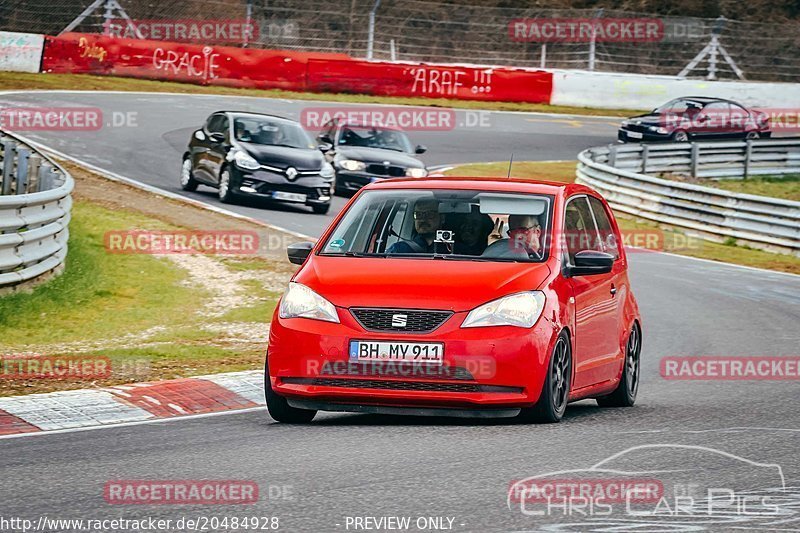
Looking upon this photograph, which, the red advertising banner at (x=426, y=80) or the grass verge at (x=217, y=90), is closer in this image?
the grass verge at (x=217, y=90)

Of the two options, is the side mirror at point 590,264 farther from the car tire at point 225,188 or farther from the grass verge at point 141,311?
the car tire at point 225,188

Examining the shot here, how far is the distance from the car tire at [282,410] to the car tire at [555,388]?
133 cm

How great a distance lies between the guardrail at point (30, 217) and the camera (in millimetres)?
14438

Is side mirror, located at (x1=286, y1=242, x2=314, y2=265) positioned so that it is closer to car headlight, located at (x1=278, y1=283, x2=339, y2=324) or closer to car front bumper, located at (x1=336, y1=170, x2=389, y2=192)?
car headlight, located at (x1=278, y1=283, x2=339, y2=324)

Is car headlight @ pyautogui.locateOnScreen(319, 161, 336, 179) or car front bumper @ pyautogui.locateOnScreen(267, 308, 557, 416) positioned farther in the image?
car headlight @ pyautogui.locateOnScreen(319, 161, 336, 179)

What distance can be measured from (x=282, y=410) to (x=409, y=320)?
1096 mm

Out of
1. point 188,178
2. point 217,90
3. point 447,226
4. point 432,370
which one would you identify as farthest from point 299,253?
point 217,90

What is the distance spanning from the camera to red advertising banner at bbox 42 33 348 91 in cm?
4184

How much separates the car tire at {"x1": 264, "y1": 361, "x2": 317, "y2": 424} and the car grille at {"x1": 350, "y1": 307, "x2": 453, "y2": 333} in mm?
802

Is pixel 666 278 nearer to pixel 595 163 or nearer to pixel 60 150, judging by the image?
pixel 595 163

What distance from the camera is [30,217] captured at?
14.9m

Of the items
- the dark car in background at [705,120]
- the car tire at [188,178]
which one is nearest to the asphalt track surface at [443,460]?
the car tire at [188,178]

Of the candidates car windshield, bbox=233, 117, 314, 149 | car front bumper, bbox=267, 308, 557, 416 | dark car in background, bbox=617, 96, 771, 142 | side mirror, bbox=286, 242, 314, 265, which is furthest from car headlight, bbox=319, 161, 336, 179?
dark car in background, bbox=617, 96, 771, 142

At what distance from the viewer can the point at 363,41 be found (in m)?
46.3
